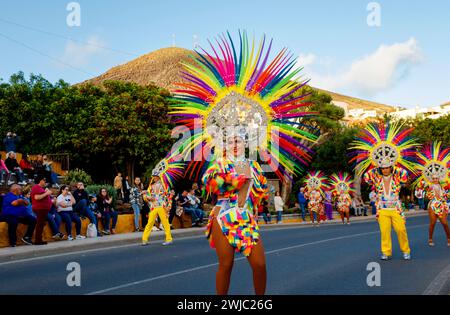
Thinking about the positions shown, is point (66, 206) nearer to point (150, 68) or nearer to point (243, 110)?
point (243, 110)

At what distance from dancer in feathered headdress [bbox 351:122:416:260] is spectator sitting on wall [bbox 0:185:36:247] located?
8314 mm

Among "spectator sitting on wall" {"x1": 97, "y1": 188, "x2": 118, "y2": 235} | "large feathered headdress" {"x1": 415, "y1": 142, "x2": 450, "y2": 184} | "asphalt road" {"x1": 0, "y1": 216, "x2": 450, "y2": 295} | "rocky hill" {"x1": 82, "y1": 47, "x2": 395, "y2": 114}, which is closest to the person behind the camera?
"asphalt road" {"x1": 0, "y1": 216, "x2": 450, "y2": 295}

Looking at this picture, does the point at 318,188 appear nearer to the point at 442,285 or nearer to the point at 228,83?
the point at 442,285

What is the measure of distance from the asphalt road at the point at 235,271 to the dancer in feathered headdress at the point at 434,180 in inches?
32.8

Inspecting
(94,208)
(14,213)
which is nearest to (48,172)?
(94,208)

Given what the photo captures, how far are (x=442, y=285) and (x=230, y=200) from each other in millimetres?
3841

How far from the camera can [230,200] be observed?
20.3 ft

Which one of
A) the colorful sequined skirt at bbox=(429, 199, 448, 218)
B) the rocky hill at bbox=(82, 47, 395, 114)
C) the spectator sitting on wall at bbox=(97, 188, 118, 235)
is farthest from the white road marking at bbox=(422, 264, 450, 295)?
the rocky hill at bbox=(82, 47, 395, 114)

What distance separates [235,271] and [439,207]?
6.18 m

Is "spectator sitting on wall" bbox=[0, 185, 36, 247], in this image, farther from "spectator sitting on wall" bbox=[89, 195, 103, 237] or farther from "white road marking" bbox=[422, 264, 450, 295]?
"white road marking" bbox=[422, 264, 450, 295]

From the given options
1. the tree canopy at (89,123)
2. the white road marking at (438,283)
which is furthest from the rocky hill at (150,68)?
the white road marking at (438,283)

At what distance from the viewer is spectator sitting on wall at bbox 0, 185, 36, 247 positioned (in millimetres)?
15273

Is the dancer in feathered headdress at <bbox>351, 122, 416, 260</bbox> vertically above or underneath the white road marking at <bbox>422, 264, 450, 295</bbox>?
above
